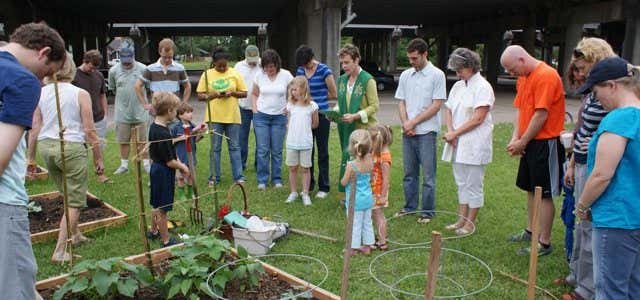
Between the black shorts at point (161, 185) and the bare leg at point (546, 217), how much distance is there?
9.33ft

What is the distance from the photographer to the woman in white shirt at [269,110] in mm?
5719

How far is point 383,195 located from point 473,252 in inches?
33.0

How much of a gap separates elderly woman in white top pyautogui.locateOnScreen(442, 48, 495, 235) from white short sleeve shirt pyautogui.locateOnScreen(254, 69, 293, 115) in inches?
78.7

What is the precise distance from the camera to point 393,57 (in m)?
39.9

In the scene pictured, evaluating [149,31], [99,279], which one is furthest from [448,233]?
[149,31]

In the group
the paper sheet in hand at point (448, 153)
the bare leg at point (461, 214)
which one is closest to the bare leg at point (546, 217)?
the bare leg at point (461, 214)

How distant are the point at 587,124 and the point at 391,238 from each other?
1.89 meters

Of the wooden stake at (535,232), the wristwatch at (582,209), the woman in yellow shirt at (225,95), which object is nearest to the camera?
the wooden stake at (535,232)

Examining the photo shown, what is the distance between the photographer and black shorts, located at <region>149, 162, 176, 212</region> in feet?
13.3

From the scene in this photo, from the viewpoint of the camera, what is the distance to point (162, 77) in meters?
6.00

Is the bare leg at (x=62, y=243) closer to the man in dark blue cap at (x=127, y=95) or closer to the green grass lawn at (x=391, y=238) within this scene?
the green grass lawn at (x=391, y=238)

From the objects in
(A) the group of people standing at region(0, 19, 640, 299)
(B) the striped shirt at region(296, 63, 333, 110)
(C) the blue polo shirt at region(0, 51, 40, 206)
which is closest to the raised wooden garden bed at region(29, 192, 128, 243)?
(A) the group of people standing at region(0, 19, 640, 299)

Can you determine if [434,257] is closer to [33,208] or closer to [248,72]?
[33,208]

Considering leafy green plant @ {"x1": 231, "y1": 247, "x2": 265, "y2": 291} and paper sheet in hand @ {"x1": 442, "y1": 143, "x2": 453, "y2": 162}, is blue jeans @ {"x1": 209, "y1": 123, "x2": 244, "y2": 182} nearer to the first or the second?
paper sheet in hand @ {"x1": 442, "y1": 143, "x2": 453, "y2": 162}
